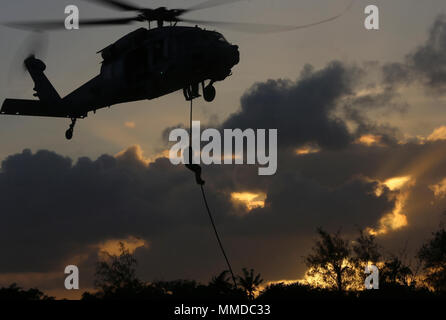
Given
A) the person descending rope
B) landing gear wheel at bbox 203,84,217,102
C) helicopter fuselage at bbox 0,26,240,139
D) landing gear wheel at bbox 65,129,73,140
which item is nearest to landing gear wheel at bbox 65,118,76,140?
landing gear wheel at bbox 65,129,73,140

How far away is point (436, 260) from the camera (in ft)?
205

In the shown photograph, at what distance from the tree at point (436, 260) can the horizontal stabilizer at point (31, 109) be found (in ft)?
142

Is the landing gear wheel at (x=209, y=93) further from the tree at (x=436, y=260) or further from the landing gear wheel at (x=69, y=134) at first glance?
the tree at (x=436, y=260)

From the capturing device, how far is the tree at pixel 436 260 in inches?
2415

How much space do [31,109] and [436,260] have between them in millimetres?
45817

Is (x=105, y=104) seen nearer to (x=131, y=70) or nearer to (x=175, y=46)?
(x=131, y=70)

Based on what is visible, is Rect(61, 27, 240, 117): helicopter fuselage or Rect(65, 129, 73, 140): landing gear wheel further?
Rect(65, 129, 73, 140): landing gear wheel

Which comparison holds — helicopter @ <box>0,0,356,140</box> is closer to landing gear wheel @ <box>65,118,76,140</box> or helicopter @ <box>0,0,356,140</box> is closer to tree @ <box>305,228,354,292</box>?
landing gear wheel @ <box>65,118,76,140</box>

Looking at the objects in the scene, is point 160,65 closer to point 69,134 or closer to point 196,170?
point 196,170

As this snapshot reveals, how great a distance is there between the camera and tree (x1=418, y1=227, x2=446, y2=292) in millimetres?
61344

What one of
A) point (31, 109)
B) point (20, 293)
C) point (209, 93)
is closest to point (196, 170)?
point (209, 93)

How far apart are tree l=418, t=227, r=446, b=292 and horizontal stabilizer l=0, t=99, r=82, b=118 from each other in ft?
142
